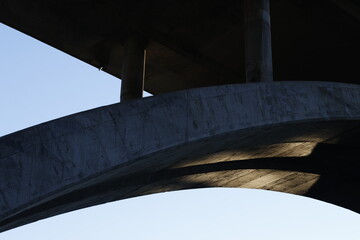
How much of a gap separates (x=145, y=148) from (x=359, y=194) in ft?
38.9

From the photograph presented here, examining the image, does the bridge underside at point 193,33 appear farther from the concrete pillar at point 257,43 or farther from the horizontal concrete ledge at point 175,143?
the horizontal concrete ledge at point 175,143

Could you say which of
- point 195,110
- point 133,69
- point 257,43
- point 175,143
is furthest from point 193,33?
point 175,143

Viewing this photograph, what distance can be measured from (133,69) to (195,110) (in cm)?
625

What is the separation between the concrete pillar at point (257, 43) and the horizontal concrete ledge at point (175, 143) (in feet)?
4.10

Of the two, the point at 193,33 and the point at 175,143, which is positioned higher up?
the point at 193,33

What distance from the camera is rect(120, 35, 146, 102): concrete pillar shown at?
51.2ft

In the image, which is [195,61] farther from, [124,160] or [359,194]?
[124,160]

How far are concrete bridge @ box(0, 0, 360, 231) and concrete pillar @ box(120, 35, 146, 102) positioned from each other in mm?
35

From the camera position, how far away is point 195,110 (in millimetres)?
9859

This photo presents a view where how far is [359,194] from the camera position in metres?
19.2

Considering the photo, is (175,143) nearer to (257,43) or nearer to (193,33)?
(257,43)

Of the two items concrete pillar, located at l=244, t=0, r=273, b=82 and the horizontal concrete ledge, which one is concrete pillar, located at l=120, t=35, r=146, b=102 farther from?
concrete pillar, located at l=244, t=0, r=273, b=82

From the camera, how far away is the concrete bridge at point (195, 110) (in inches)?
323

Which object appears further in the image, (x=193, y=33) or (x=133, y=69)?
(x=193, y=33)
